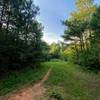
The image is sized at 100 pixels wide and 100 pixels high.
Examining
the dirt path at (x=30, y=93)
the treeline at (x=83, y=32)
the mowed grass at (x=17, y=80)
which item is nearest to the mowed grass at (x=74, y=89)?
the dirt path at (x=30, y=93)

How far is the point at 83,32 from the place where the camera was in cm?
3002

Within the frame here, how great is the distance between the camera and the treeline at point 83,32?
944 inches

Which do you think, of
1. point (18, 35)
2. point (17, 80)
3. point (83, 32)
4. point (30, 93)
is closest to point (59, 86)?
point (30, 93)

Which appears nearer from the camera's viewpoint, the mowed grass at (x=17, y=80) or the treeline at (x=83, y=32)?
the mowed grass at (x=17, y=80)

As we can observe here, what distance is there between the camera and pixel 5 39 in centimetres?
1917

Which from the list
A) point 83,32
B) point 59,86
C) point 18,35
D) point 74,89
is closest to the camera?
point 74,89

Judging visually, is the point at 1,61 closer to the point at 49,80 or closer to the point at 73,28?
the point at 49,80

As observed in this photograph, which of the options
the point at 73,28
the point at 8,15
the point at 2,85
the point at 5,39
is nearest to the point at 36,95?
the point at 2,85

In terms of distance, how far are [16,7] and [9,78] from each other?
349 inches

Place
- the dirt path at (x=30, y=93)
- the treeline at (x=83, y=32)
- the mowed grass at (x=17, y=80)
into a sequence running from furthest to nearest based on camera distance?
1. the treeline at (x=83, y=32)
2. the mowed grass at (x=17, y=80)
3. the dirt path at (x=30, y=93)

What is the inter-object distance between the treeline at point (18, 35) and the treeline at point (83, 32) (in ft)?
20.6

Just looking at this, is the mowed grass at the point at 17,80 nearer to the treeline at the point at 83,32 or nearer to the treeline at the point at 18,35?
the treeline at the point at 18,35

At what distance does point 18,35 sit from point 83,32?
1179 centimetres

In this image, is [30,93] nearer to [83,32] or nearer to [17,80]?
[17,80]
